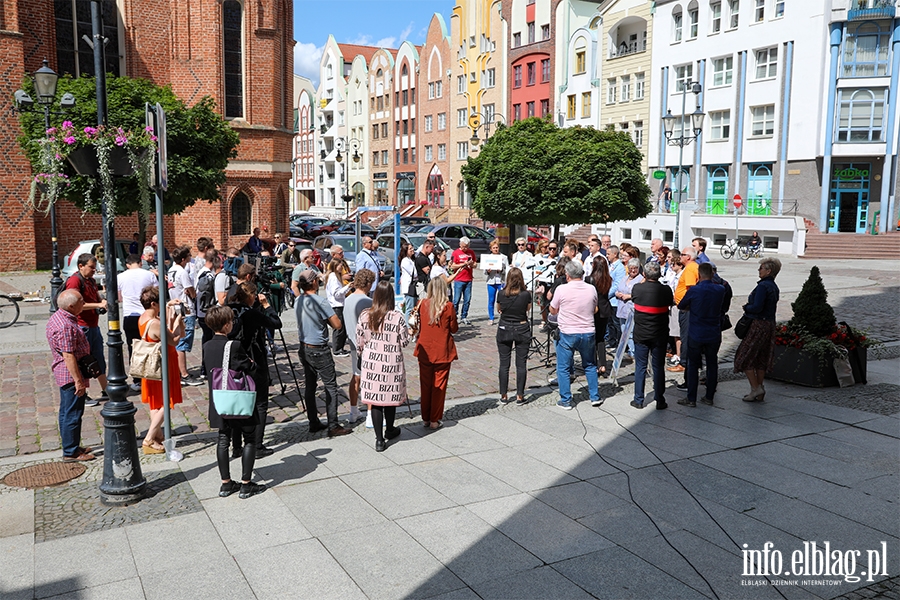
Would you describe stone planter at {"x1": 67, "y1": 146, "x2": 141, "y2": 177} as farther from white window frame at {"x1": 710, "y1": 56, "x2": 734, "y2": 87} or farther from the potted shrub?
white window frame at {"x1": 710, "y1": 56, "x2": 734, "y2": 87}

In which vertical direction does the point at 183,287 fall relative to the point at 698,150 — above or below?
below

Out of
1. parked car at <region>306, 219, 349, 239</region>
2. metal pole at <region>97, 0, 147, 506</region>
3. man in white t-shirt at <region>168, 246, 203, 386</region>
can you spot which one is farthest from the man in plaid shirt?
parked car at <region>306, 219, 349, 239</region>

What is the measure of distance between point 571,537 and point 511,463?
1.71m

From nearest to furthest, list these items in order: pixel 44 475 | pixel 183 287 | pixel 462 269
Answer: pixel 44 475
pixel 183 287
pixel 462 269

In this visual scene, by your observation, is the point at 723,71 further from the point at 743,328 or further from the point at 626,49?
the point at 743,328

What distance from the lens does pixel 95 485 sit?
678cm

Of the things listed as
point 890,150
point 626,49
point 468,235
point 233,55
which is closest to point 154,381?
point 468,235

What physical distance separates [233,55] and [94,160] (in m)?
24.1

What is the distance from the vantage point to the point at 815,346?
10.3 meters

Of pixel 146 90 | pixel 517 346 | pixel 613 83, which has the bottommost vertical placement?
pixel 517 346

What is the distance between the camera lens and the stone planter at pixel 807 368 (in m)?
10.3

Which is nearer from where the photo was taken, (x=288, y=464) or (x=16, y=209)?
(x=288, y=464)

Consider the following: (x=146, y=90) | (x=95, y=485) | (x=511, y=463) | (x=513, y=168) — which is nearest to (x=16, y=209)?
(x=146, y=90)

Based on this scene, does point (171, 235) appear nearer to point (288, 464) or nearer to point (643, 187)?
point (643, 187)
